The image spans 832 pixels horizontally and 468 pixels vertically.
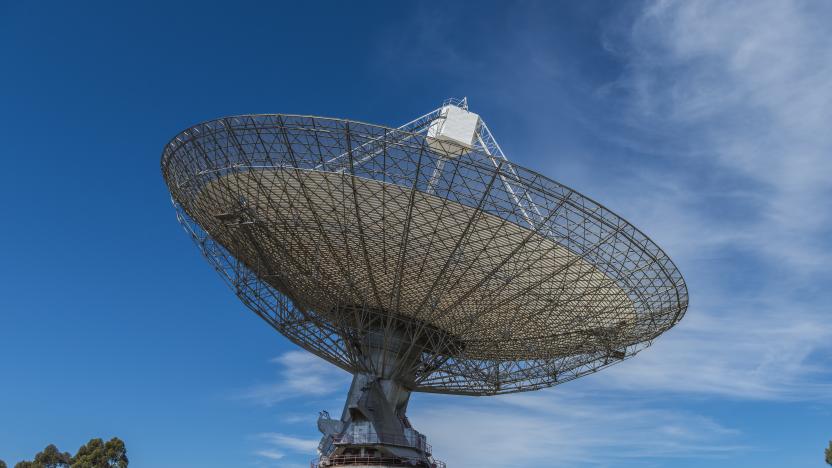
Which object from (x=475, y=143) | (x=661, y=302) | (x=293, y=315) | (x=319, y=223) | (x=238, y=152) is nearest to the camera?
(x=238, y=152)

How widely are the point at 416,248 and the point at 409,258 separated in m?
1.31

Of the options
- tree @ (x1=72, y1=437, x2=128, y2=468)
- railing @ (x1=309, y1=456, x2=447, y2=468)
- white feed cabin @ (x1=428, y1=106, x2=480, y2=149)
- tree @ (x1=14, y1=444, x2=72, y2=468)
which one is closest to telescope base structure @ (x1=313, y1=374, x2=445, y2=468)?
railing @ (x1=309, y1=456, x2=447, y2=468)

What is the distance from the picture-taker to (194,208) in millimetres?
37219

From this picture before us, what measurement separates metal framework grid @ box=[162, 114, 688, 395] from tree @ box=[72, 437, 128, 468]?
25.8 m

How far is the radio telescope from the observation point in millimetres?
31062

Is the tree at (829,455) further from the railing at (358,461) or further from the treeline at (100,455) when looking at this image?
the treeline at (100,455)

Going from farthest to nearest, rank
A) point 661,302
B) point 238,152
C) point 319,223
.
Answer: point 661,302, point 319,223, point 238,152

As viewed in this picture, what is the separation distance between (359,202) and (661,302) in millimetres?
17707

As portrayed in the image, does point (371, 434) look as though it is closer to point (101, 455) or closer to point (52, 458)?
point (101, 455)

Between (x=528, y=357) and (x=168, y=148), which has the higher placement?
(x=168, y=148)

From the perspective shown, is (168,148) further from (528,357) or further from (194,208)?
(528,357)

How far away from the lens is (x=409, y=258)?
3728cm

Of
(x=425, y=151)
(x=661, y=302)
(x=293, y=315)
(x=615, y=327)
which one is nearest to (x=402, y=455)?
(x=293, y=315)

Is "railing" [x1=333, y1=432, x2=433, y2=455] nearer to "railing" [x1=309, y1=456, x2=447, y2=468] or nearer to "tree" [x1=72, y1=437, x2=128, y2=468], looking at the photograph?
"railing" [x1=309, y1=456, x2=447, y2=468]
